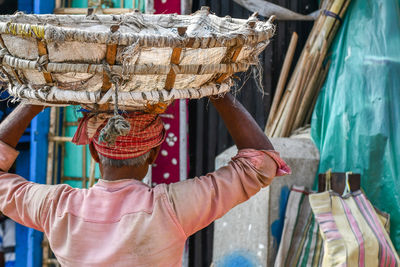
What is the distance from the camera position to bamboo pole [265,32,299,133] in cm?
329

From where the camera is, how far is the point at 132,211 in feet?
4.82

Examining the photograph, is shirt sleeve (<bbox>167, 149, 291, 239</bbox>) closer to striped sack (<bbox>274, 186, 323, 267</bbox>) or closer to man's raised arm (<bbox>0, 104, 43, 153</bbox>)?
man's raised arm (<bbox>0, 104, 43, 153</bbox>)

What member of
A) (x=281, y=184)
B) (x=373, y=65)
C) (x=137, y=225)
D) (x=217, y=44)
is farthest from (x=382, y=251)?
(x=217, y=44)

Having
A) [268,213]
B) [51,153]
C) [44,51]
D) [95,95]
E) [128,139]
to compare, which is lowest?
[268,213]

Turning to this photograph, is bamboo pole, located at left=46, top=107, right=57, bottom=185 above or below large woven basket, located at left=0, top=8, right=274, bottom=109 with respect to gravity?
below

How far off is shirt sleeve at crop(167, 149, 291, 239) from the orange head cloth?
0.55 feet

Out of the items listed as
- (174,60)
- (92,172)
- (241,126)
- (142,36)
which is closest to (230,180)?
(241,126)

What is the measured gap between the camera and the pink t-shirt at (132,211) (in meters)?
1.45

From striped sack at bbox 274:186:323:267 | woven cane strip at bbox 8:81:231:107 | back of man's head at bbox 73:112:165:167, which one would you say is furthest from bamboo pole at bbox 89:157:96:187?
woven cane strip at bbox 8:81:231:107

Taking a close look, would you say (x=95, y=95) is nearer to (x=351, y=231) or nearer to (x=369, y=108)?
(x=351, y=231)

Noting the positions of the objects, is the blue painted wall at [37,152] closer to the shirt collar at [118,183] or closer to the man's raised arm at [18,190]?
the man's raised arm at [18,190]

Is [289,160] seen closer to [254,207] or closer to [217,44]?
[254,207]

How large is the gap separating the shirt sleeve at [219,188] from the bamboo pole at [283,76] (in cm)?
176

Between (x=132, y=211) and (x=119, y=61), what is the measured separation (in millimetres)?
482
